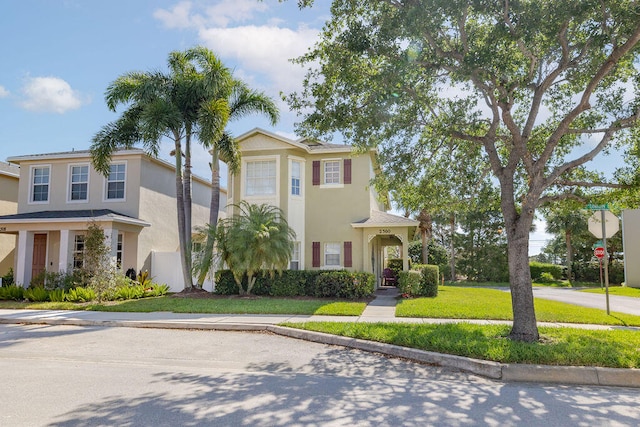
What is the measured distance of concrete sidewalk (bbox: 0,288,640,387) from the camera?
6.27 m

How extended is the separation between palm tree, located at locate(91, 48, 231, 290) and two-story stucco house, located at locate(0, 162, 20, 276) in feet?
27.6

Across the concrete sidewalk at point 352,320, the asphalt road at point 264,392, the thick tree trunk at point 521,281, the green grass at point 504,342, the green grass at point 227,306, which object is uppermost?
the thick tree trunk at point 521,281

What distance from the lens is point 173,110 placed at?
16.2 metres

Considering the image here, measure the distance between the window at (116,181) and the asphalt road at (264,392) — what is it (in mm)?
12438

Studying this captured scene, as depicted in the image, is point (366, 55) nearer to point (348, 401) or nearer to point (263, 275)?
point (348, 401)

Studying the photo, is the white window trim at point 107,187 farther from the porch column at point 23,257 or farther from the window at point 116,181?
the porch column at point 23,257

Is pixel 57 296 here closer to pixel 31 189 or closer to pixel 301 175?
pixel 31 189

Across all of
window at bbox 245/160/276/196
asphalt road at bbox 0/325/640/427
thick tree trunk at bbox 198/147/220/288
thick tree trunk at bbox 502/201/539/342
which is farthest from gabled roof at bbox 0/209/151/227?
thick tree trunk at bbox 502/201/539/342

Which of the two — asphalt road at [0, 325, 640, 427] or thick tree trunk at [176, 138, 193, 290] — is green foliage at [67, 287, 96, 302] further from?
asphalt road at [0, 325, 640, 427]

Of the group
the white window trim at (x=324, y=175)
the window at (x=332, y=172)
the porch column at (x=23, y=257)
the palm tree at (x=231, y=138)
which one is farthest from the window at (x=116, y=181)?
the window at (x=332, y=172)

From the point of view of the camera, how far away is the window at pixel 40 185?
20.4 meters

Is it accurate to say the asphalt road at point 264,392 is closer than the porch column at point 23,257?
Yes

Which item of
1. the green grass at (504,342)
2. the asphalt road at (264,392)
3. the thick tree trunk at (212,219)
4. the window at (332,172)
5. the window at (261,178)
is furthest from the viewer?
the window at (332,172)

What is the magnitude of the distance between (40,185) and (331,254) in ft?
47.0
